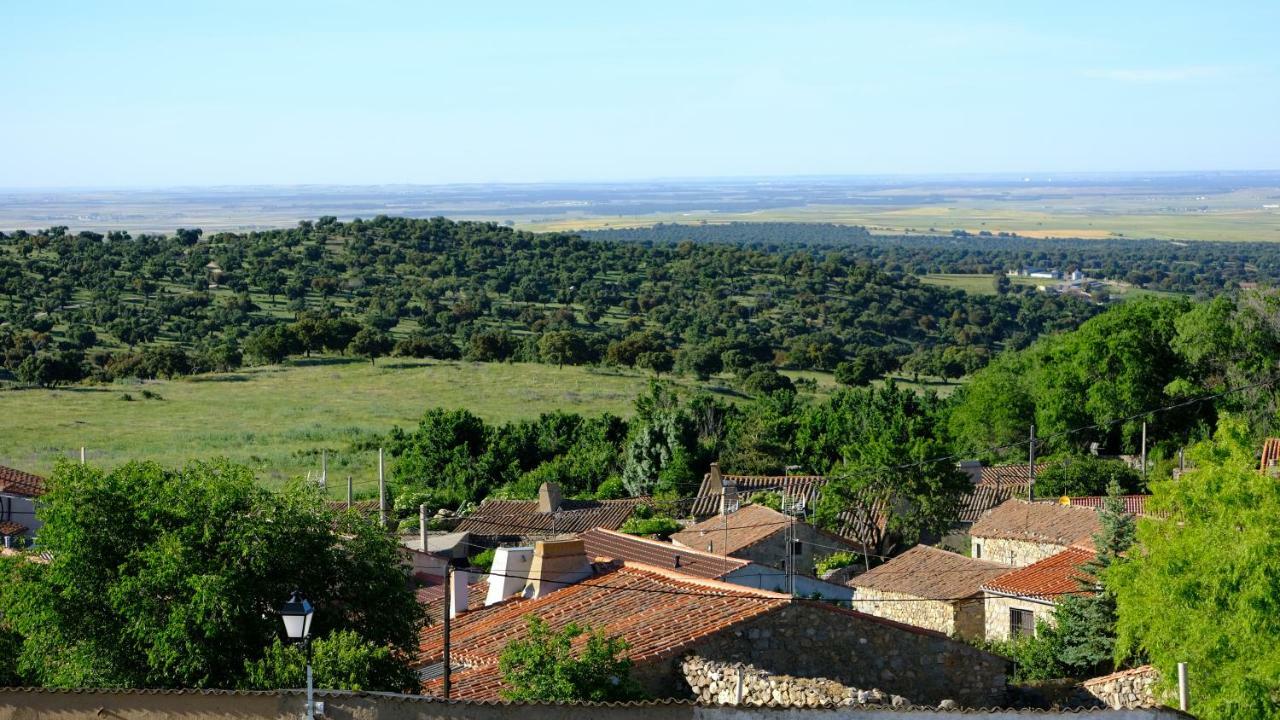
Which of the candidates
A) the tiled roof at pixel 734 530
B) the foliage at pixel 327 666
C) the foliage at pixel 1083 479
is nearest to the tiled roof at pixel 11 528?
the tiled roof at pixel 734 530

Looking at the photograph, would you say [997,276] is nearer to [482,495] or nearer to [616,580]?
[482,495]

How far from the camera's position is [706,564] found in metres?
24.8

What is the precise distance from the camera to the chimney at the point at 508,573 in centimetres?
2080

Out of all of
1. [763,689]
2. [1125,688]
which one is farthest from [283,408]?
[763,689]

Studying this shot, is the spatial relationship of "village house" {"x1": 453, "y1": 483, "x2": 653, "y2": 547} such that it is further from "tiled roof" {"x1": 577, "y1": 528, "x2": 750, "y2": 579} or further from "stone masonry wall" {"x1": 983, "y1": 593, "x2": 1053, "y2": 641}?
"stone masonry wall" {"x1": 983, "y1": 593, "x2": 1053, "y2": 641}

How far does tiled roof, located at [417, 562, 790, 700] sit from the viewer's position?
15562mm

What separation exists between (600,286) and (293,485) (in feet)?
370

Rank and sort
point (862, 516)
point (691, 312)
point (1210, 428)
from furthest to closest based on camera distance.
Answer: point (691, 312) → point (1210, 428) → point (862, 516)

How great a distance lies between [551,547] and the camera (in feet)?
67.3

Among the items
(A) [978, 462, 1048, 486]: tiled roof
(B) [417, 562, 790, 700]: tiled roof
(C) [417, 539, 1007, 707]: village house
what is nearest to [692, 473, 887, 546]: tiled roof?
(A) [978, 462, 1048, 486]: tiled roof

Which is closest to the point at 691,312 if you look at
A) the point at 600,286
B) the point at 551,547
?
the point at 600,286

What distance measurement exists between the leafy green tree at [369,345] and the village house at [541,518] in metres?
46.7

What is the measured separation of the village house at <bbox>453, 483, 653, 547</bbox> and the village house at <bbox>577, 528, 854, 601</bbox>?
775cm

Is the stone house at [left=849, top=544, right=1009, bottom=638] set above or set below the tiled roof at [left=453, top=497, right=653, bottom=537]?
above
